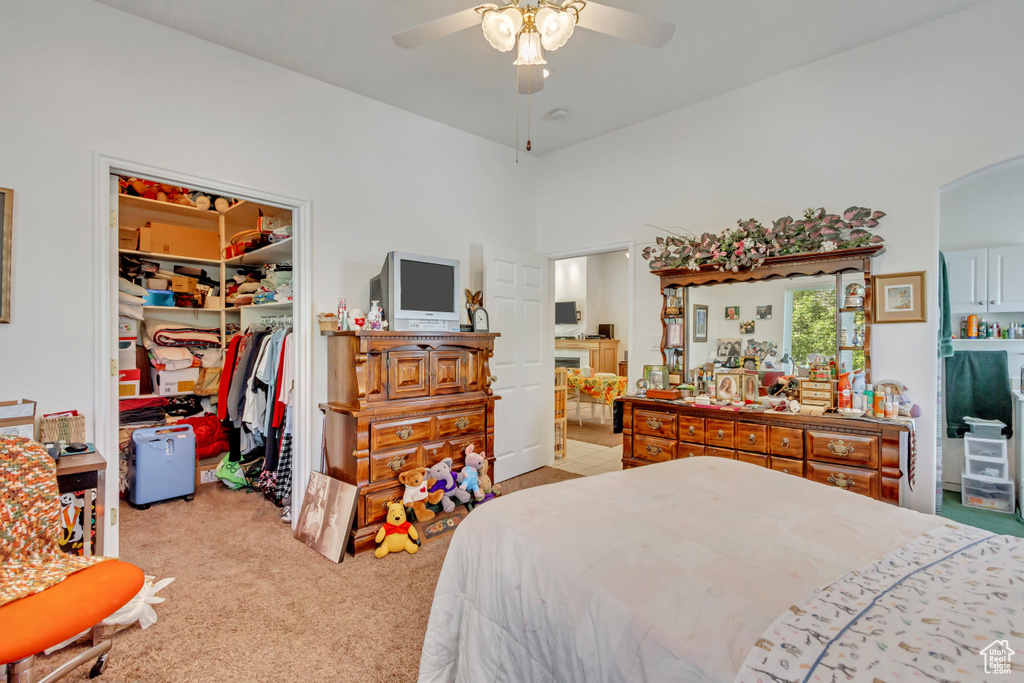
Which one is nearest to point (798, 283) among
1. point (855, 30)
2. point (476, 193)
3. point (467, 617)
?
point (855, 30)

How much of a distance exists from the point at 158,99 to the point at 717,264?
352 cm

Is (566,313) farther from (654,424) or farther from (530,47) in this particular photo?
(530,47)

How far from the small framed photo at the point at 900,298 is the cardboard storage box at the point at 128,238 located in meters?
5.30

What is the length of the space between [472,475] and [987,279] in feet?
13.4

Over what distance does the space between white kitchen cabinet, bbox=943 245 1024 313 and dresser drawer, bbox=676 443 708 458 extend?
2.14 meters

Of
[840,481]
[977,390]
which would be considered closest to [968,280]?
[977,390]

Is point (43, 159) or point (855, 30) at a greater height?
point (855, 30)

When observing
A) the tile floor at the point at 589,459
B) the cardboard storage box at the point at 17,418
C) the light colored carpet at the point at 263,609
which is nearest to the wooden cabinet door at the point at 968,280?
the tile floor at the point at 589,459

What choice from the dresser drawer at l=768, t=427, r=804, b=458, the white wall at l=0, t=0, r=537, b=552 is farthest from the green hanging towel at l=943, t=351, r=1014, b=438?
the white wall at l=0, t=0, r=537, b=552

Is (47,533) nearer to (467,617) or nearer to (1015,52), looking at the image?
(467,617)

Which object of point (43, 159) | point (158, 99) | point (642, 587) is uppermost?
point (158, 99)

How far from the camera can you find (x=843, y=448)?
100.0 inches

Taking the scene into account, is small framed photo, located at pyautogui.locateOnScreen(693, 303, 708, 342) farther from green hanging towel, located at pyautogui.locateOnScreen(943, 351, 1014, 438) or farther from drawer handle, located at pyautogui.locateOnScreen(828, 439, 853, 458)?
green hanging towel, located at pyautogui.locateOnScreen(943, 351, 1014, 438)

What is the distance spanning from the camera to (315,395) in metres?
3.13
